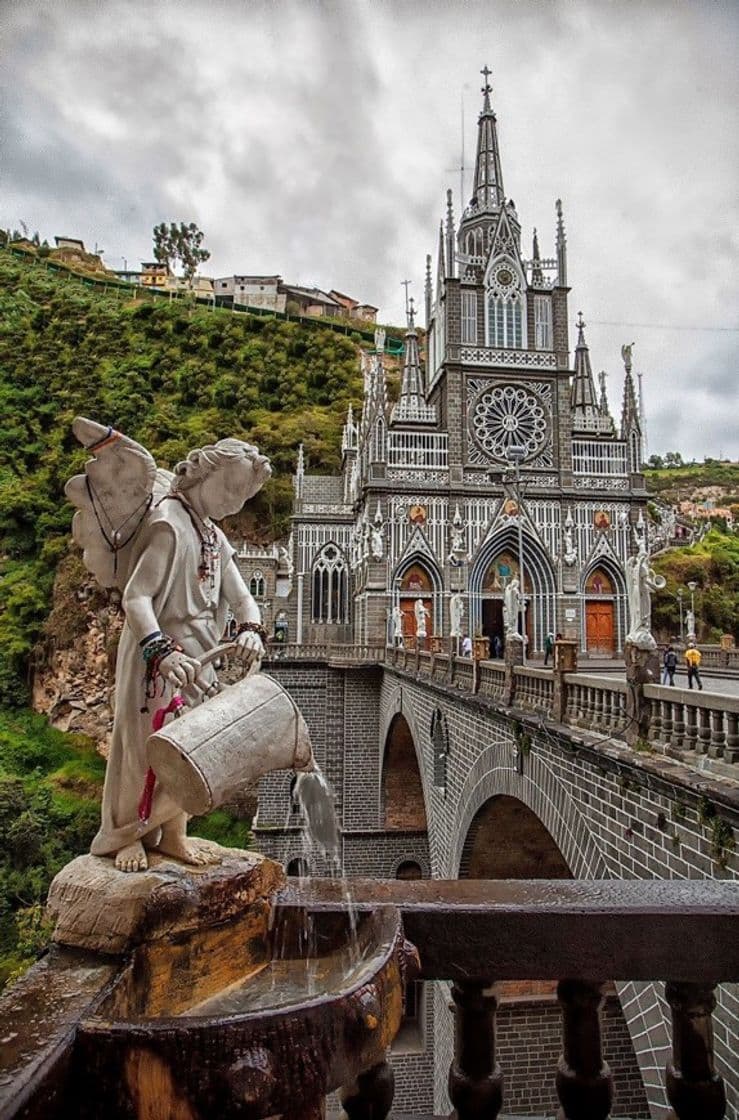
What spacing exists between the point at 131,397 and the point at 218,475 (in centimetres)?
4598

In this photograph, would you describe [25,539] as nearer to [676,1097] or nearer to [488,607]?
→ [488,607]

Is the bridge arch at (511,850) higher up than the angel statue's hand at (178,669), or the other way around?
the angel statue's hand at (178,669)

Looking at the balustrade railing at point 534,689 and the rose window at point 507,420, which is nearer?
the balustrade railing at point 534,689

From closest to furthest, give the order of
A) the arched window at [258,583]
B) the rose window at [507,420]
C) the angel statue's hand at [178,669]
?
Answer: the angel statue's hand at [178,669], the rose window at [507,420], the arched window at [258,583]

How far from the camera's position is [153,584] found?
2438mm

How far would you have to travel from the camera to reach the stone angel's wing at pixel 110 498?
8.04 ft

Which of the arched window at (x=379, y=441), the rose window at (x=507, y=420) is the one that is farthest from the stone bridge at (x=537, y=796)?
the rose window at (x=507, y=420)

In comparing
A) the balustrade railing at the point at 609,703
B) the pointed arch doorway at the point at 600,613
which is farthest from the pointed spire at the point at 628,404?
the balustrade railing at the point at 609,703

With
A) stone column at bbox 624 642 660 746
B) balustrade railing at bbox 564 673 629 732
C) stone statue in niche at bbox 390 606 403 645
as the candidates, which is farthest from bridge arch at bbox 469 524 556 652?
stone column at bbox 624 642 660 746

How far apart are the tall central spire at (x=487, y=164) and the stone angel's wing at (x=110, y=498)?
36.0 meters

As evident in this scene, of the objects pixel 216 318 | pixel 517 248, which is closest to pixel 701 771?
pixel 517 248

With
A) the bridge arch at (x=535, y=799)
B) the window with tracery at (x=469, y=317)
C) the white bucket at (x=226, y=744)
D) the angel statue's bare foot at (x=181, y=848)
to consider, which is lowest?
the bridge arch at (x=535, y=799)

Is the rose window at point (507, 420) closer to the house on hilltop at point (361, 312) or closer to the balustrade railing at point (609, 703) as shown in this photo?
the balustrade railing at point (609, 703)

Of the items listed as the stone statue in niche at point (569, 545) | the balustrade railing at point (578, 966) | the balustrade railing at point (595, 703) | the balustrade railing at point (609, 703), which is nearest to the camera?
the balustrade railing at point (578, 966)
